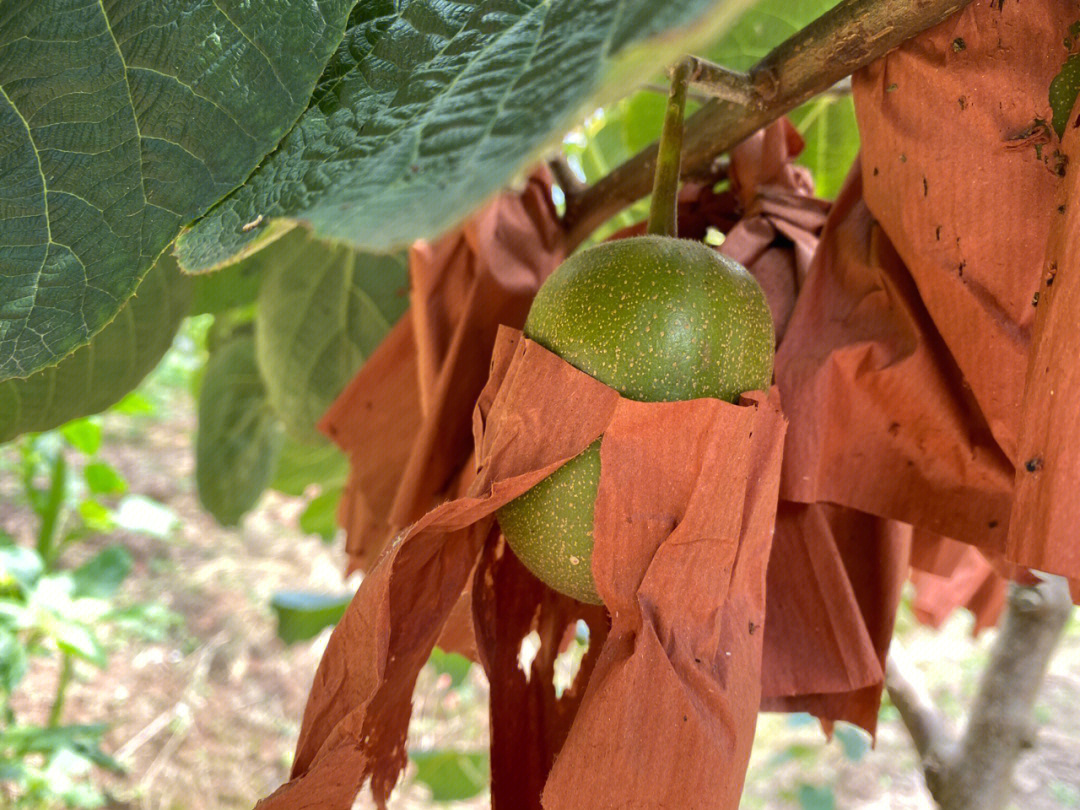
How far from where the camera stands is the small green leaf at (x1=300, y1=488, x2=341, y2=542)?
1.42 m

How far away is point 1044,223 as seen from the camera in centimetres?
43

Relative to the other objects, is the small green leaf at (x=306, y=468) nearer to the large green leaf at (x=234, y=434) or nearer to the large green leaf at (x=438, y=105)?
the large green leaf at (x=234, y=434)

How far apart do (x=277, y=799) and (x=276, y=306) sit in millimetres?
594

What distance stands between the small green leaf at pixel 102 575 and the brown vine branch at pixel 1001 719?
1520 mm

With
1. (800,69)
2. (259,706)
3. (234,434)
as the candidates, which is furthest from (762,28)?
(259,706)

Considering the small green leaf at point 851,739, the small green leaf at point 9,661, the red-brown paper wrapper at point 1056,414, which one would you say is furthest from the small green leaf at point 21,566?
the red-brown paper wrapper at point 1056,414

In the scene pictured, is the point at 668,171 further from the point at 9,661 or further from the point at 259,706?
the point at 259,706

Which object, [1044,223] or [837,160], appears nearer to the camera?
[1044,223]

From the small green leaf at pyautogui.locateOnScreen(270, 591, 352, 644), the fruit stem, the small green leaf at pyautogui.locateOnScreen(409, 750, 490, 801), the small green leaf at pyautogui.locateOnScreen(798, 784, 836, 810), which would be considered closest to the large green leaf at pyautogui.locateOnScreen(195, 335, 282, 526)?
the small green leaf at pyautogui.locateOnScreen(270, 591, 352, 644)

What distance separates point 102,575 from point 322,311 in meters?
1.13

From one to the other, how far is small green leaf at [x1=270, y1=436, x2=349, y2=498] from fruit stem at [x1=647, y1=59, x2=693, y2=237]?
0.79 meters

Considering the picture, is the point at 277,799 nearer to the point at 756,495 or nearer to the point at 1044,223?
the point at 756,495

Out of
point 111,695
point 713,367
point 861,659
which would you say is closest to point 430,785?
point 861,659

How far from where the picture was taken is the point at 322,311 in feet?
2.97
